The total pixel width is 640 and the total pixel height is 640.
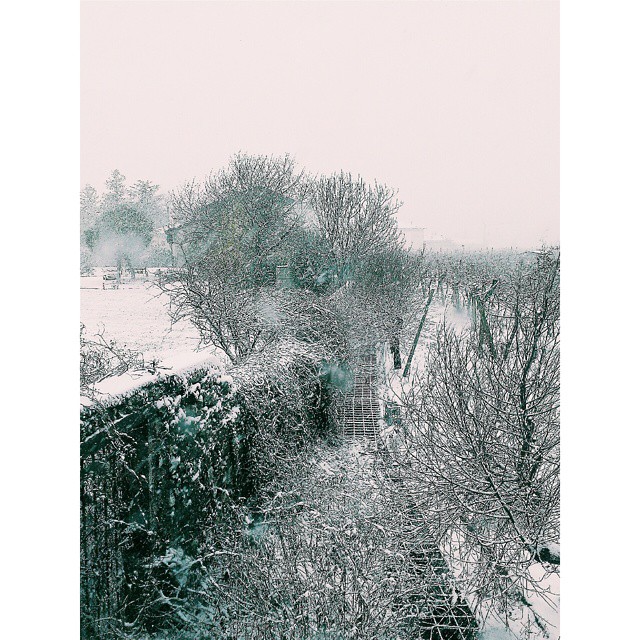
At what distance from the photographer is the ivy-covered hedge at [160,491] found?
2809 millimetres

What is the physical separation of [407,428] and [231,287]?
3156mm

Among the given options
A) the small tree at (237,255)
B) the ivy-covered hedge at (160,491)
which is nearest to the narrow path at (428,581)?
the ivy-covered hedge at (160,491)

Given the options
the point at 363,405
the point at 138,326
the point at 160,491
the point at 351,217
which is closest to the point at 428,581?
the point at 160,491

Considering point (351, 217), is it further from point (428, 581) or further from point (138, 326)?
point (428, 581)

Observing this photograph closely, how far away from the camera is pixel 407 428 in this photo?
389 cm

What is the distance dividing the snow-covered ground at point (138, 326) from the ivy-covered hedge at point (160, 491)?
143 mm

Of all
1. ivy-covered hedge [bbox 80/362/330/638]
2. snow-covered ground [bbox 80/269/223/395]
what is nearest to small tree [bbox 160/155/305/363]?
snow-covered ground [bbox 80/269/223/395]

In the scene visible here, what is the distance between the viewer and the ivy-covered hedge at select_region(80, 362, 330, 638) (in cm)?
281

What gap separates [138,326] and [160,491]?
1.60m

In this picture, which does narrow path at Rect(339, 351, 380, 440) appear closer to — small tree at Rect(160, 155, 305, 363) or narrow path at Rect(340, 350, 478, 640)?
narrow path at Rect(340, 350, 478, 640)

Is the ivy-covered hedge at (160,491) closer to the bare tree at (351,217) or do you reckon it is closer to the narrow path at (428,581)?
the narrow path at (428,581)

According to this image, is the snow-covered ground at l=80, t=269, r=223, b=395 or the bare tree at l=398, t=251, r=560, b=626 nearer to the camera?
the bare tree at l=398, t=251, r=560, b=626

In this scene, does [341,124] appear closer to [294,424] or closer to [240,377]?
[240,377]

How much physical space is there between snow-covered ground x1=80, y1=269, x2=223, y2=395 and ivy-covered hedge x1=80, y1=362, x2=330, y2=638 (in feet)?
0.47
